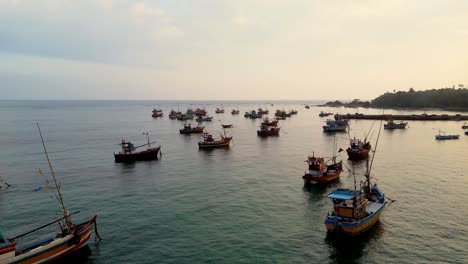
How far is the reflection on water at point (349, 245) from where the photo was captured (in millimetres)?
28850

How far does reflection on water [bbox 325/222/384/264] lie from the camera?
28.9 metres

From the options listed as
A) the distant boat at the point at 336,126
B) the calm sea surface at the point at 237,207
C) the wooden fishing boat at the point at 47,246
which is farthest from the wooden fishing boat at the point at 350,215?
the distant boat at the point at 336,126

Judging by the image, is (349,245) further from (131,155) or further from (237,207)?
(131,155)

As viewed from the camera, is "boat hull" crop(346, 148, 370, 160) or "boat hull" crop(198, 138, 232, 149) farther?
"boat hull" crop(198, 138, 232, 149)

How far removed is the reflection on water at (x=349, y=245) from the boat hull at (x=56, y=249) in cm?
2326

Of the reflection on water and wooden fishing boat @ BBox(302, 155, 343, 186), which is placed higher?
wooden fishing boat @ BBox(302, 155, 343, 186)

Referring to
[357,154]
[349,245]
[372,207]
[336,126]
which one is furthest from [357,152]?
[336,126]

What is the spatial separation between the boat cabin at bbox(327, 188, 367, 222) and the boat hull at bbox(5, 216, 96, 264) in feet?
82.2

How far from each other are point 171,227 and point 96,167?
39.5 metres

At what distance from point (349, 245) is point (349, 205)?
4409 millimetres

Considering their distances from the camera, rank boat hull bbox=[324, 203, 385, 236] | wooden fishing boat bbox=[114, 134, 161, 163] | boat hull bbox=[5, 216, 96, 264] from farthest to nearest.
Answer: wooden fishing boat bbox=[114, 134, 161, 163] → boat hull bbox=[324, 203, 385, 236] → boat hull bbox=[5, 216, 96, 264]

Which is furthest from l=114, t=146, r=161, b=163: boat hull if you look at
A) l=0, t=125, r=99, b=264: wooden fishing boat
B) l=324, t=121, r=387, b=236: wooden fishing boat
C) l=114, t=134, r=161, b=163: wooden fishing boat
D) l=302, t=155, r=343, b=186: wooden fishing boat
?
l=324, t=121, r=387, b=236: wooden fishing boat

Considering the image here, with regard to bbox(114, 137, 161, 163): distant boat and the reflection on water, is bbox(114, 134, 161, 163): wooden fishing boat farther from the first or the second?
the reflection on water

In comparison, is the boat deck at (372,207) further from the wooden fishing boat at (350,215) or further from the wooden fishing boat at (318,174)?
the wooden fishing boat at (318,174)
